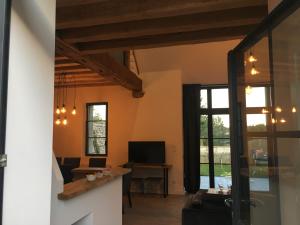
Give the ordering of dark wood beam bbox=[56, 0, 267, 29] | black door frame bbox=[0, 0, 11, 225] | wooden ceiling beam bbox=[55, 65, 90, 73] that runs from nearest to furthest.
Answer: black door frame bbox=[0, 0, 11, 225], dark wood beam bbox=[56, 0, 267, 29], wooden ceiling beam bbox=[55, 65, 90, 73]

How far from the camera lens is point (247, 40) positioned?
2.01m

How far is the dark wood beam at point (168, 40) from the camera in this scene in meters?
3.84

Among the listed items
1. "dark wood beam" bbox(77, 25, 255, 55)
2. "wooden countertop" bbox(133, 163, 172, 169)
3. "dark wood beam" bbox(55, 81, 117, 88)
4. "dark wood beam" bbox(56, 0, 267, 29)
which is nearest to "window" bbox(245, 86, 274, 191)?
"dark wood beam" bbox(56, 0, 267, 29)

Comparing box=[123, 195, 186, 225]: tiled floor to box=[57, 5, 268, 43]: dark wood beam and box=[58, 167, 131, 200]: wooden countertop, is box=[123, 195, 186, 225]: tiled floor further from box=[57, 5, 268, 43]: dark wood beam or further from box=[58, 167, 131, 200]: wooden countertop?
box=[57, 5, 268, 43]: dark wood beam

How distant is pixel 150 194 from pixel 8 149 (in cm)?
608

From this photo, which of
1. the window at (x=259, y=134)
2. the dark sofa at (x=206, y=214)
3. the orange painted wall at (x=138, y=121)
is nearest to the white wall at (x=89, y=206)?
the dark sofa at (x=206, y=214)

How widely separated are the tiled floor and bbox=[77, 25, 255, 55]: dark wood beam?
9.79 feet

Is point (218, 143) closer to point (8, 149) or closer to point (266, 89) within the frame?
point (266, 89)

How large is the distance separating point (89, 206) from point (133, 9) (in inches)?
86.8

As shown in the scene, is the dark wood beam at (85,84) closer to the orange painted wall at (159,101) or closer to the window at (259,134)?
the orange painted wall at (159,101)

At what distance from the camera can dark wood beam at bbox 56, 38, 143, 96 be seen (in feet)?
13.1

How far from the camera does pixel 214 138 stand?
7.66 metres

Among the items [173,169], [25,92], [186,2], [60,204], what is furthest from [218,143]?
[25,92]

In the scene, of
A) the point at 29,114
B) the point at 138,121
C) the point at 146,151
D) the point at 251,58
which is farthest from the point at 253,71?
the point at 138,121
